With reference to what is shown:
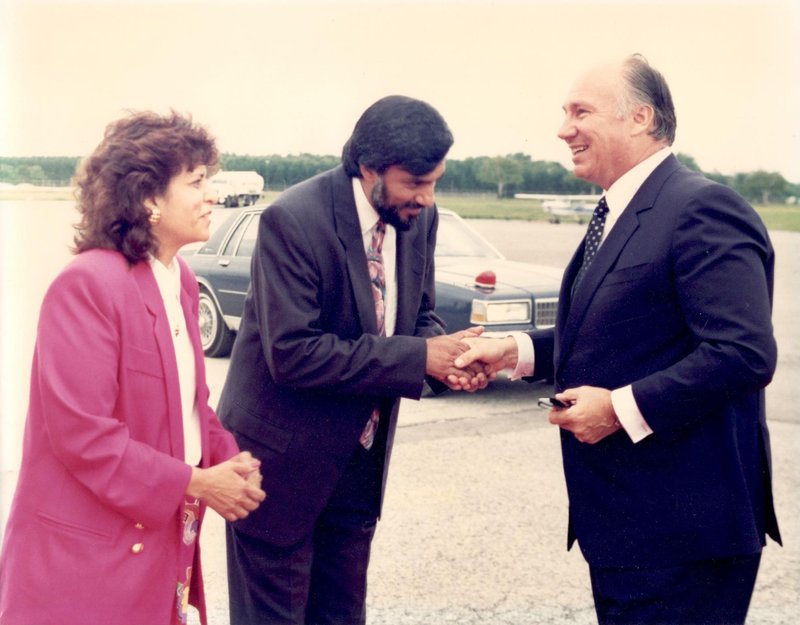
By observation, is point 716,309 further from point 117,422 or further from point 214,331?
point 214,331

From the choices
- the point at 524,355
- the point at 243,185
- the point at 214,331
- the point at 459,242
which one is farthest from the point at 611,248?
the point at 214,331

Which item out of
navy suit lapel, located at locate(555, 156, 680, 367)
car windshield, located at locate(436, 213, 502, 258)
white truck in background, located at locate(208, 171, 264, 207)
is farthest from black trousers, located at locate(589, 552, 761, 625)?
car windshield, located at locate(436, 213, 502, 258)

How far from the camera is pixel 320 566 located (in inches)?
118

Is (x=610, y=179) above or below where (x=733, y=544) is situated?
above

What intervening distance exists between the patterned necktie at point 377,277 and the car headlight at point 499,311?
4859mm

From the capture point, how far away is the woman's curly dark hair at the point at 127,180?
223 cm

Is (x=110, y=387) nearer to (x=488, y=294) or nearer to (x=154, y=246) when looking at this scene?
(x=154, y=246)

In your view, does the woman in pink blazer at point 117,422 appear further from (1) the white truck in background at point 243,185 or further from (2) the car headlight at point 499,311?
(2) the car headlight at point 499,311

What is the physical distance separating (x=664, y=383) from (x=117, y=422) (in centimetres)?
131

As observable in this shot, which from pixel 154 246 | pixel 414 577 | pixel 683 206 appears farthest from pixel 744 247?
pixel 414 577

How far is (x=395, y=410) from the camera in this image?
3.01 meters

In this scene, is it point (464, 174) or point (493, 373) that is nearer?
point (493, 373)

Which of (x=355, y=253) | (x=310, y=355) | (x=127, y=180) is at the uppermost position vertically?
(x=127, y=180)

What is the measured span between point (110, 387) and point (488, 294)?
5.86 metres
